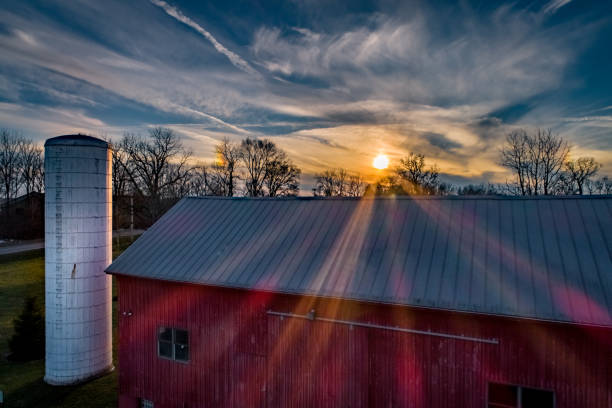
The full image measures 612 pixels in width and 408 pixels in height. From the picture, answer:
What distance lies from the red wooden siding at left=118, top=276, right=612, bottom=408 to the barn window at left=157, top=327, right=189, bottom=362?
Result: 189mm

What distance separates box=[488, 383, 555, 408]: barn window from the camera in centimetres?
760

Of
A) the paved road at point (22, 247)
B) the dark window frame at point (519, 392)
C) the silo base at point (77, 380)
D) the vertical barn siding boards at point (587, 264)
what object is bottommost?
the silo base at point (77, 380)

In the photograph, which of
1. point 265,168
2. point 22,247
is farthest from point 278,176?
point 22,247

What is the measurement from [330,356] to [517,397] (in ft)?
13.1

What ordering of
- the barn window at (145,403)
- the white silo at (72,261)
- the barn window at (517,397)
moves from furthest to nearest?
the white silo at (72,261)
the barn window at (145,403)
the barn window at (517,397)

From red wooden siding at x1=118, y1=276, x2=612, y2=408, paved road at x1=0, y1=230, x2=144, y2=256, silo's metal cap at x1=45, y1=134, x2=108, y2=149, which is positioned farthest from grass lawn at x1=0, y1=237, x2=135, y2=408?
paved road at x1=0, y1=230, x2=144, y2=256

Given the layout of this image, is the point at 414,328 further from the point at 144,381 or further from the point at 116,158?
the point at 116,158

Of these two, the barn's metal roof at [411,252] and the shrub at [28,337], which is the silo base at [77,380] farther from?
the barn's metal roof at [411,252]

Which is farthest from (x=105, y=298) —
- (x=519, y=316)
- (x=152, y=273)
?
(x=519, y=316)

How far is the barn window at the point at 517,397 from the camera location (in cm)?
760

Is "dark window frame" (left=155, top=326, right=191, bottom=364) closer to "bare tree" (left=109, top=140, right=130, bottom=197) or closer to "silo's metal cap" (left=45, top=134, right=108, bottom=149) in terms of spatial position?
"silo's metal cap" (left=45, top=134, right=108, bottom=149)

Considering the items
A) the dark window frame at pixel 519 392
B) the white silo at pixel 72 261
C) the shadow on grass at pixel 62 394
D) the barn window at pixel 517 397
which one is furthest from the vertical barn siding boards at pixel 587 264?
the white silo at pixel 72 261

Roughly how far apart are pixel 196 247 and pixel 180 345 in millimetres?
2860

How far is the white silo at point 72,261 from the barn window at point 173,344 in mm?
4812
